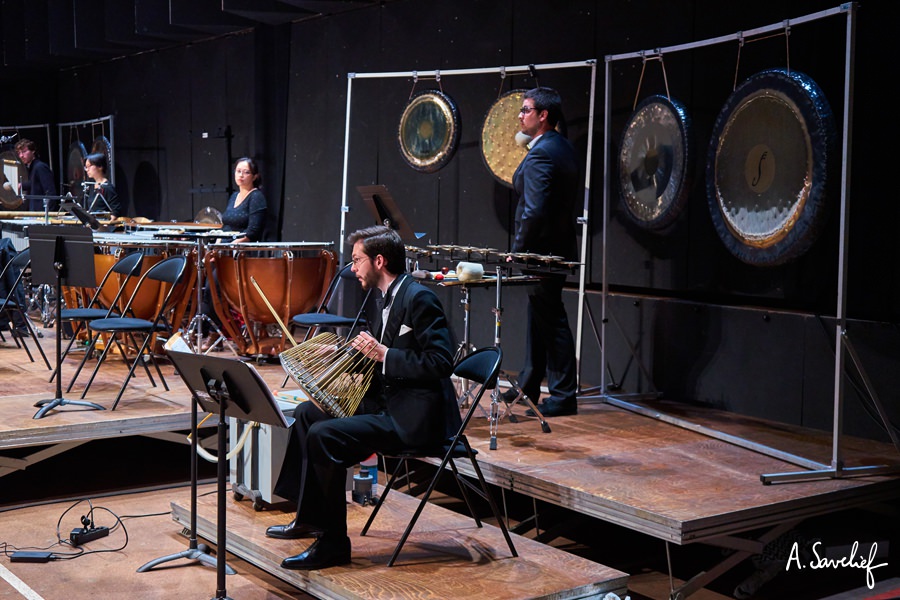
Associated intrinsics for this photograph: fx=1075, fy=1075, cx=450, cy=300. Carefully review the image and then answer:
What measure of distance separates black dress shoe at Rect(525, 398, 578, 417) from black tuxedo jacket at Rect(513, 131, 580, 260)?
2.55ft

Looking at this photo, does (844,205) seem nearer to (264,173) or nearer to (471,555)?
(471,555)

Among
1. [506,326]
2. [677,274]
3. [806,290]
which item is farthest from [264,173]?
[806,290]

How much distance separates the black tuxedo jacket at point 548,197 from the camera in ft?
17.9

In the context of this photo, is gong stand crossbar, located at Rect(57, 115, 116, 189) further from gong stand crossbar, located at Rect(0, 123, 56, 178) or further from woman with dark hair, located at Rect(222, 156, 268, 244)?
woman with dark hair, located at Rect(222, 156, 268, 244)

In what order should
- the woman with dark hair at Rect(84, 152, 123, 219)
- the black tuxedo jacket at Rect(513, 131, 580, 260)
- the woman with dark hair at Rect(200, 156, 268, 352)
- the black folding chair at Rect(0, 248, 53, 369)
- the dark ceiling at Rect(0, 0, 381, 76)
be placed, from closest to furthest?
the black tuxedo jacket at Rect(513, 131, 580, 260) < the black folding chair at Rect(0, 248, 53, 369) < the woman with dark hair at Rect(200, 156, 268, 352) < the woman with dark hair at Rect(84, 152, 123, 219) < the dark ceiling at Rect(0, 0, 381, 76)

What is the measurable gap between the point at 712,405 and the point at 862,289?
1.11 metres

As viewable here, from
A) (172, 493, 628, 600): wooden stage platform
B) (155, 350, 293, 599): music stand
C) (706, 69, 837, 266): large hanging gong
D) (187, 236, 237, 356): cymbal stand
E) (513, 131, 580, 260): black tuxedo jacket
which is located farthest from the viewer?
(187, 236, 237, 356): cymbal stand

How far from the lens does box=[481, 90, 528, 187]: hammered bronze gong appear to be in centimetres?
671

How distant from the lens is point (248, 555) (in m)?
4.24

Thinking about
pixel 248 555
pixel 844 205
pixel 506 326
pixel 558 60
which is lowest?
pixel 248 555

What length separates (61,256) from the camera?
5.34m

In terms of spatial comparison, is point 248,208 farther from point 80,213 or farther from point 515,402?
point 515,402

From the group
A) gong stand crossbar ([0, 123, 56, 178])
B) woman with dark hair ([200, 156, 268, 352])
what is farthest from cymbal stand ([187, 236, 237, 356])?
gong stand crossbar ([0, 123, 56, 178])

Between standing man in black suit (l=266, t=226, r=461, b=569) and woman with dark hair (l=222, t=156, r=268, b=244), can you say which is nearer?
standing man in black suit (l=266, t=226, r=461, b=569)
